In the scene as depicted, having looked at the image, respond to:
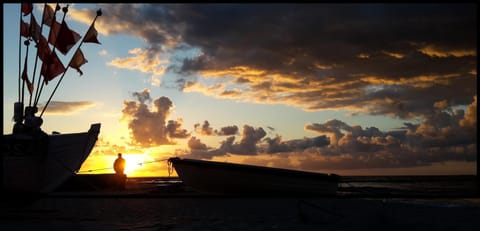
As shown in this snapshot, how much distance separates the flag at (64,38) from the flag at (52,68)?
35cm

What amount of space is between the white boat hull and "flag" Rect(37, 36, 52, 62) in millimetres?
2925

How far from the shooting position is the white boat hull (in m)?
13.0

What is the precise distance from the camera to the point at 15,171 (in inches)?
515

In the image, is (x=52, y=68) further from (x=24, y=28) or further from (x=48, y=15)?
(x=48, y=15)

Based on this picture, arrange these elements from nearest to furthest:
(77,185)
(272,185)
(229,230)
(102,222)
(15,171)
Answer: (229,230), (102,222), (15,171), (272,185), (77,185)

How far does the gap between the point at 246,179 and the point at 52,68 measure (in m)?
8.98

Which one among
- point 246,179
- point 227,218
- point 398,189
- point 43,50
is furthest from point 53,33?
point 398,189

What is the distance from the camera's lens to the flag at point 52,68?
53.8 ft

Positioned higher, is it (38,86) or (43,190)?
(38,86)

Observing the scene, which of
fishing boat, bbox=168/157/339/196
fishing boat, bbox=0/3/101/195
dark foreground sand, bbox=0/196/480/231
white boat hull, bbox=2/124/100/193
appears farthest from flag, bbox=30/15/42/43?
fishing boat, bbox=168/157/339/196

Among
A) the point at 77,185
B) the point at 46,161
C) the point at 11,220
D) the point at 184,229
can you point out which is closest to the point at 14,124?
the point at 46,161

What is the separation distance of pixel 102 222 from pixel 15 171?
4.79m

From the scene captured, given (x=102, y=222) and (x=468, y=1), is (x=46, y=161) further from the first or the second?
(x=468, y=1)

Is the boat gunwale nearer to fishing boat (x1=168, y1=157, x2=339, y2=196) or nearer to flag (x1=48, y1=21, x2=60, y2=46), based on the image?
fishing boat (x1=168, y1=157, x2=339, y2=196)
